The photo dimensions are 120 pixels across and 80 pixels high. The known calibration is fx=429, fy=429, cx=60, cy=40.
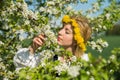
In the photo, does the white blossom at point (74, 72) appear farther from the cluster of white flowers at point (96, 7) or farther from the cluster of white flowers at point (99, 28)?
the cluster of white flowers at point (96, 7)

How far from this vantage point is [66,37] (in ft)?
14.0

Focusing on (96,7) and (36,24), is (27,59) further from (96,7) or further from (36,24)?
(96,7)

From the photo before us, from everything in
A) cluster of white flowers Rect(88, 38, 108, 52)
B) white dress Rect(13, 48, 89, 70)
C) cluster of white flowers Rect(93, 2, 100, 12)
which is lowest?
white dress Rect(13, 48, 89, 70)

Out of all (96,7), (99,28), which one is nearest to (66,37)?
(99,28)

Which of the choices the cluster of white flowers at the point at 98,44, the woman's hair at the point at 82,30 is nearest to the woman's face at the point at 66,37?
the woman's hair at the point at 82,30

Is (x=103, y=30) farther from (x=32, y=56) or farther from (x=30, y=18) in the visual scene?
(x=32, y=56)

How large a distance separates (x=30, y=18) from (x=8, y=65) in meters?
0.84

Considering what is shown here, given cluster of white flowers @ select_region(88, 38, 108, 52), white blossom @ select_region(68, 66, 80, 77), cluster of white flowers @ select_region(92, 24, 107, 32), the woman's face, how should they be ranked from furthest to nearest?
cluster of white flowers @ select_region(92, 24, 107, 32)
cluster of white flowers @ select_region(88, 38, 108, 52)
the woman's face
white blossom @ select_region(68, 66, 80, 77)

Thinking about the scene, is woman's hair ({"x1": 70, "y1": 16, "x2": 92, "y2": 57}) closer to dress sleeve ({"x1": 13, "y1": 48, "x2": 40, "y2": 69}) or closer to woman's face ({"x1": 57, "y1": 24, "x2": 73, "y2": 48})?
woman's face ({"x1": 57, "y1": 24, "x2": 73, "y2": 48})

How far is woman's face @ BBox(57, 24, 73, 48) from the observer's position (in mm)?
4219

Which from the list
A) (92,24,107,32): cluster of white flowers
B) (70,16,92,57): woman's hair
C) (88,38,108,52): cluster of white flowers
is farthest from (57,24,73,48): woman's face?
(92,24,107,32): cluster of white flowers

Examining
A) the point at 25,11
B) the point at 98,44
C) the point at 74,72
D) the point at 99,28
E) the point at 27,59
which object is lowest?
the point at 74,72

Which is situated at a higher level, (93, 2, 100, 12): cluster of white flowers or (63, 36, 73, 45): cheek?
(93, 2, 100, 12): cluster of white flowers

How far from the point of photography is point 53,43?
4184 mm
